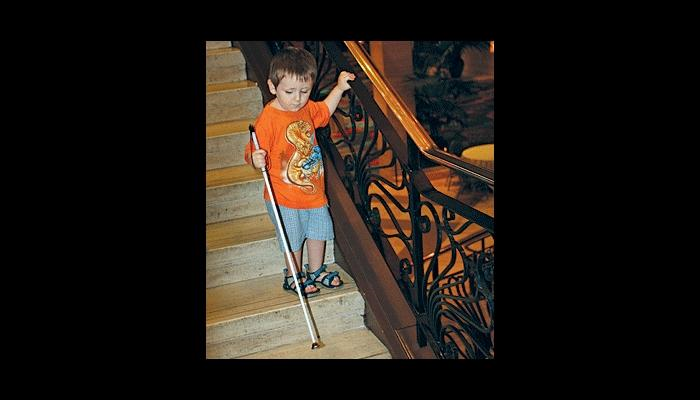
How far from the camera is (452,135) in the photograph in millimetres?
8938

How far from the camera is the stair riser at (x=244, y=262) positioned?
3.60 m

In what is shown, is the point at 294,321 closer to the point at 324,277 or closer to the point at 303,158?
the point at 324,277

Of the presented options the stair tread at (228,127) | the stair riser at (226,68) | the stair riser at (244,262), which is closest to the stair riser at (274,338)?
the stair riser at (244,262)

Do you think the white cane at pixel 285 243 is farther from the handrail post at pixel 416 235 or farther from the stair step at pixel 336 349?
the handrail post at pixel 416 235

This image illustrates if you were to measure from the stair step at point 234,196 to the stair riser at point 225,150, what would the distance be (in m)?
0.14

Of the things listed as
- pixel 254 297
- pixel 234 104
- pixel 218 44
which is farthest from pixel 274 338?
pixel 218 44

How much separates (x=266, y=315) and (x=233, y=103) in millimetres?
1473

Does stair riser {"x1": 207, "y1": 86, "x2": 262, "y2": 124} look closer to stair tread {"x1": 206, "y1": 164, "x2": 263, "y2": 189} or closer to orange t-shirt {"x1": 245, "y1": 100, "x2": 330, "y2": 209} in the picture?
stair tread {"x1": 206, "y1": 164, "x2": 263, "y2": 189}

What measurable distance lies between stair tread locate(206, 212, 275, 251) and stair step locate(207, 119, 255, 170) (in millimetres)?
373

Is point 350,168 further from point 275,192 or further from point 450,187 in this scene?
point 450,187

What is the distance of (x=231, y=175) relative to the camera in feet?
13.1

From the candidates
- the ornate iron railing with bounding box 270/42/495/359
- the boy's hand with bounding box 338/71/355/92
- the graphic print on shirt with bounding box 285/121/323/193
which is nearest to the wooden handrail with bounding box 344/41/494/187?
the ornate iron railing with bounding box 270/42/495/359

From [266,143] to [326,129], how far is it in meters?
0.51
